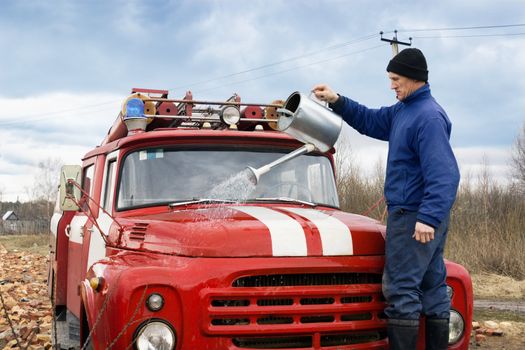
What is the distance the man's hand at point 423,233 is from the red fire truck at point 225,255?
32 cm

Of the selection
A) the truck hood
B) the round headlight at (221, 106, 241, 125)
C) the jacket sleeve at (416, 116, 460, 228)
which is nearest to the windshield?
the truck hood

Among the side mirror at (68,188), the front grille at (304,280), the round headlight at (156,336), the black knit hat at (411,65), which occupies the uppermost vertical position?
the black knit hat at (411,65)

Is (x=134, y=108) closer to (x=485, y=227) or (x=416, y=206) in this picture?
(x=416, y=206)

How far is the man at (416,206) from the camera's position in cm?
353

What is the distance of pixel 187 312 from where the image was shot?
3.30m

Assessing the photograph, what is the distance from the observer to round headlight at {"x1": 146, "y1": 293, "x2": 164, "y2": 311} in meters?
3.29

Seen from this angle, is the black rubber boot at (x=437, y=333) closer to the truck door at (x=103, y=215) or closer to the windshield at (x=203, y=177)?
the windshield at (x=203, y=177)

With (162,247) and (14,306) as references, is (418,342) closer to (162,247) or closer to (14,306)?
(162,247)

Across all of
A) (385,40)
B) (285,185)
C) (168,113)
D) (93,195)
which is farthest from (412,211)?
(385,40)

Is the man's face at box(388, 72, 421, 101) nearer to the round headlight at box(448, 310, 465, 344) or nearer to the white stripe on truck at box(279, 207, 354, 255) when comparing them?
the white stripe on truck at box(279, 207, 354, 255)

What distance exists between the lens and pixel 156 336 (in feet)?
10.8

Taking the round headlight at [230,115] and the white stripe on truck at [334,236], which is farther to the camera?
the round headlight at [230,115]

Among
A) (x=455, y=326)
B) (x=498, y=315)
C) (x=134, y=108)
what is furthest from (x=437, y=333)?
(x=498, y=315)

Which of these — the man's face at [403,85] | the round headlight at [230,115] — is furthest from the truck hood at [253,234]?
the round headlight at [230,115]
